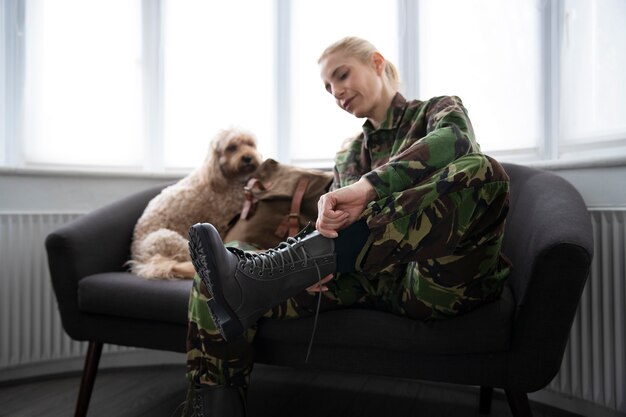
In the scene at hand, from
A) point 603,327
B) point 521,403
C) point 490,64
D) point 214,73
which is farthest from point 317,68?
point 521,403

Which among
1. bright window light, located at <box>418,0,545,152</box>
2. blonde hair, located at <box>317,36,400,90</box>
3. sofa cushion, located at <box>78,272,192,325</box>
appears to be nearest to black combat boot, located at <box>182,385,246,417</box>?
sofa cushion, located at <box>78,272,192,325</box>

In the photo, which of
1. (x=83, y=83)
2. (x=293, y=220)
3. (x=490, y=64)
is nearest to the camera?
(x=293, y=220)

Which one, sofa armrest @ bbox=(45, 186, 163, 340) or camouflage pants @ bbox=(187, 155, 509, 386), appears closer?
camouflage pants @ bbox=(187, 155, 509, 386)

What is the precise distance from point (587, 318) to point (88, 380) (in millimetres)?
1756

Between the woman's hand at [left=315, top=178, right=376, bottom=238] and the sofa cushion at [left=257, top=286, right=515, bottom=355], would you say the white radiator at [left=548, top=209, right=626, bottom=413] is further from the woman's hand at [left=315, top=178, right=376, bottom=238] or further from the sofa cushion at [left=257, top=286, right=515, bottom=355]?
the woman's hand at [left=315, top=178, right=376, bottom=238]

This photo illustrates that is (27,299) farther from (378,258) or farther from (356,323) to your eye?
(378,258)

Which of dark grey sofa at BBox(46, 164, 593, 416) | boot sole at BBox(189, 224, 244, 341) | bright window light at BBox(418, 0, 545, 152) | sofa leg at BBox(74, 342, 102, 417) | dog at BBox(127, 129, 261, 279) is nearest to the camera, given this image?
boot sole at BBox(189, 224, 244, 341)

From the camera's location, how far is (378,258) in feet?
3.48

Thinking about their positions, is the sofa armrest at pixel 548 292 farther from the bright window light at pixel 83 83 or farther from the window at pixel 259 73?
the bright window light at pixel 83 83

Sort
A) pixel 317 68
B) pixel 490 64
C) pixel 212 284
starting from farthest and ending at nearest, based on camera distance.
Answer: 1. pixel 317 68
2. pixel 490 64
3. pixel 212 284

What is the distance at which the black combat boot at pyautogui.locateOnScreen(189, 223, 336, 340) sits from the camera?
1.04m

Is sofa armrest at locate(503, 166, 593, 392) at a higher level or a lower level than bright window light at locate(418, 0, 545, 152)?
lower

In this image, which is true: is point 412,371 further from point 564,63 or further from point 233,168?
point 564,63

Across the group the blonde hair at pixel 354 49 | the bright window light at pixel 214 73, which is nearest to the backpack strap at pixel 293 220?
the blonde hair at pixel 354 49
